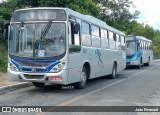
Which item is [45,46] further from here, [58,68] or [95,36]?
[95,36]

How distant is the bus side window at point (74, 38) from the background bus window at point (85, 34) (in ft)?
2.47

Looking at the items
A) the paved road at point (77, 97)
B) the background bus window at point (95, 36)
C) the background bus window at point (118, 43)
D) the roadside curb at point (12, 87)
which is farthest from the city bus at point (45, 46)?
the background bus window at point (118, 43)

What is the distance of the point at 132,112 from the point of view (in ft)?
30.1

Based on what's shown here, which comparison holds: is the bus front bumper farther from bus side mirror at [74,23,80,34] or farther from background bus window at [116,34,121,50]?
background bus window at [116,34,121,50]

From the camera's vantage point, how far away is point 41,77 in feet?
40.2

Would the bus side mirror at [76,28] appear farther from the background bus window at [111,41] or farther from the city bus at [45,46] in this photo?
the background bus window at [111,41]

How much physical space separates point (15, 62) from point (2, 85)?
165cm

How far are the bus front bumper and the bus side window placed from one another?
41.7 inches

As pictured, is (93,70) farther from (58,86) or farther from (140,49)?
(140,49)

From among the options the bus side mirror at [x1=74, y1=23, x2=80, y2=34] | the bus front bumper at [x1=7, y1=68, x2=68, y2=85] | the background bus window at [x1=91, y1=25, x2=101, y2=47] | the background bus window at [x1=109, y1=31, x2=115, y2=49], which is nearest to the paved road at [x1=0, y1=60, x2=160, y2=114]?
the bus front bumper at [x1=7, y1=68, x2=68, y2=85]

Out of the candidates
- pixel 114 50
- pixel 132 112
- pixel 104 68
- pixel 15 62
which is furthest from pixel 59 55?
pixel 114 50

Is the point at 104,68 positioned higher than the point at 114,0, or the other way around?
the point at 114,0

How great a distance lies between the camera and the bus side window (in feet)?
41.7

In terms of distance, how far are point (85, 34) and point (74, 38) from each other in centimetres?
147
